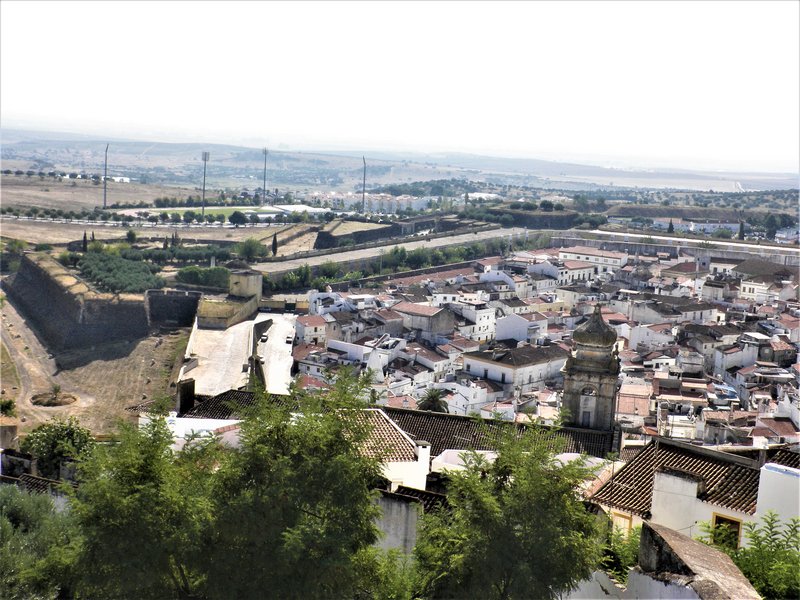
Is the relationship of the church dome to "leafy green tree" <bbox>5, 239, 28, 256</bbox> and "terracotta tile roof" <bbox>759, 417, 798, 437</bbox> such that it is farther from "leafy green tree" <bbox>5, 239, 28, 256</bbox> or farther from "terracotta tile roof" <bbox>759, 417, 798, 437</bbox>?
"leafy green tree" <bbox>5, 239, 28, 256</bbox>

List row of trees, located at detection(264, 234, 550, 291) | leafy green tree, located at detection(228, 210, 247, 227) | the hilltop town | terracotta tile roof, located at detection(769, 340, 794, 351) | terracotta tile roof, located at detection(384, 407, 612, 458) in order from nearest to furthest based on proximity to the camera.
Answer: the hilltop town < terracotta tile roof, located at detection(384, 407, 612, 458) < terracotta tile roof, located at detection(769, 340, 794, 351) < row of trees, located at detection(264, 234, 550, 291) < leafy green tree, located at detection(228, 210, 247, 227)

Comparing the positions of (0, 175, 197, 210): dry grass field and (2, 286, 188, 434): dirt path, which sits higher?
(0, 175, 197, 210): dry grass field

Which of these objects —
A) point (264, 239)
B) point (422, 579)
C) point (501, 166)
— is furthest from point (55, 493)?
point (501, 166)

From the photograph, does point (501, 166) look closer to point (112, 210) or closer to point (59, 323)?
point (112, 210)

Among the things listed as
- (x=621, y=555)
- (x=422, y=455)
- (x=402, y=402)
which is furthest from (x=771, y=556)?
(x=402, y=402)

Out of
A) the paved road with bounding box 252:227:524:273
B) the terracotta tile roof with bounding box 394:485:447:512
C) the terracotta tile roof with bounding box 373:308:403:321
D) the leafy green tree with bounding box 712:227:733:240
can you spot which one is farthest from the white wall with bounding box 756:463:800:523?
the leafy green tree with bounding box 712:227:733:240

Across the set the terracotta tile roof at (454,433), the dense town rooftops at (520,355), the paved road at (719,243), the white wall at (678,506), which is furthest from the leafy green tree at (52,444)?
the paved road at (719,243)
